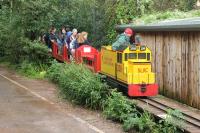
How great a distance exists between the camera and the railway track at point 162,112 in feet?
34.3

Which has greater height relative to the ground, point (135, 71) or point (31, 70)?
point (135, 71)

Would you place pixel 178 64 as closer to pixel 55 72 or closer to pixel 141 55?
pixel 141 55

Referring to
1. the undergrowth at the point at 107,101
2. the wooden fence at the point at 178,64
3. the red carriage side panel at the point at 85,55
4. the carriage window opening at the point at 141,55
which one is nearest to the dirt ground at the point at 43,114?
the undergrowth at the point at 107,101

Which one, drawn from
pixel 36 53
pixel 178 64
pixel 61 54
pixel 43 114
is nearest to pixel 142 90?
pixel 178 64

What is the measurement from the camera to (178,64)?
47.6 ft

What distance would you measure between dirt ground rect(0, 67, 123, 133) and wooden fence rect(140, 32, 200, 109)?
8.37ft

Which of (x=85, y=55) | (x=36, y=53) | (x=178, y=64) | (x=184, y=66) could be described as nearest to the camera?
(x=184, y=66)

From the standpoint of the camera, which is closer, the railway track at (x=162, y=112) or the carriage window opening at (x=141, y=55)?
the railway track at (x=162, y=112)

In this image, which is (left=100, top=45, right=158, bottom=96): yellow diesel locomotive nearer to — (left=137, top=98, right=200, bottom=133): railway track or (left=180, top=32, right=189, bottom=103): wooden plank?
(left=137, top=98, right=200, bottom=133): railway track

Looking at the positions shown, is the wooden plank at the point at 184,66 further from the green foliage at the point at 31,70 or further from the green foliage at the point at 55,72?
the green foliage at the point at 31,70

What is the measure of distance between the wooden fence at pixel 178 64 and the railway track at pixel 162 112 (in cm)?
98

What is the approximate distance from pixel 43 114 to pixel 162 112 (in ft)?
11.8

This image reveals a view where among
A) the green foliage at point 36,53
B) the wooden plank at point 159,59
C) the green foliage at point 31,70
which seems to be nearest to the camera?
the wooden plank at point 159,59

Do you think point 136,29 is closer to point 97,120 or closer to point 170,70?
point 170,70
